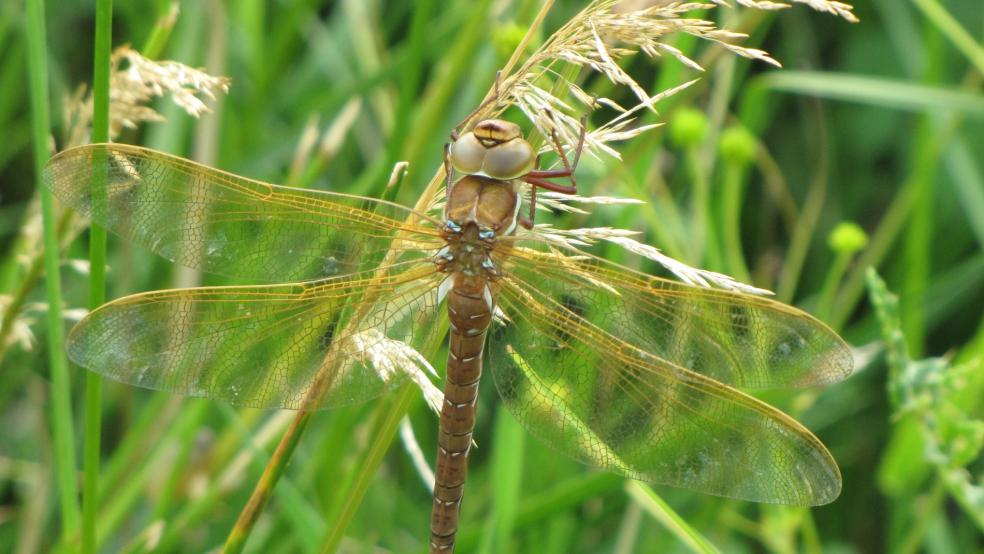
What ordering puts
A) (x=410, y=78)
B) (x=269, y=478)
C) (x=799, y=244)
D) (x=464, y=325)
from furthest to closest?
(x=799, y=244)
(x=410, y=78)
(x=464, y=325)
(x=269, y=478)

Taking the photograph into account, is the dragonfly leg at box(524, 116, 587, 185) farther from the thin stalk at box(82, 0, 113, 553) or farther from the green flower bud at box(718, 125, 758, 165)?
the green flower bud at box(718, 125, 758, 165)

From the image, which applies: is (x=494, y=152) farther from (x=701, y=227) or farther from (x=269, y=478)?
(x=701, y=227)

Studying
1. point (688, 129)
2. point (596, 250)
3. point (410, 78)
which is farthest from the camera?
point (596, 250)

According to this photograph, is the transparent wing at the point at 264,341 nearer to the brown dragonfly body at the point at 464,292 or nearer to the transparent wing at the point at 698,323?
the brown dragonfly body at the point at 464,292

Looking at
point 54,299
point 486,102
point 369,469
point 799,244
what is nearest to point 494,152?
point 486,102

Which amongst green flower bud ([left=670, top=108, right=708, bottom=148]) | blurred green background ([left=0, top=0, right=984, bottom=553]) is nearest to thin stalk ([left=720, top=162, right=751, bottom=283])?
blurred green background ([left=0, top=0, right=984, bottom=553])

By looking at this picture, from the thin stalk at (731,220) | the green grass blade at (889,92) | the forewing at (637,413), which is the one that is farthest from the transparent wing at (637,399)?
the green grass blade at (889,92)

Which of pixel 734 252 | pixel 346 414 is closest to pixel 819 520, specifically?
pixel 734 252
